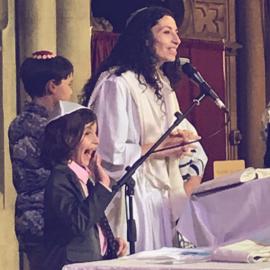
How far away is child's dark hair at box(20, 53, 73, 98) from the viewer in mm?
5125

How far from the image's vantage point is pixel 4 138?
23.2 feet

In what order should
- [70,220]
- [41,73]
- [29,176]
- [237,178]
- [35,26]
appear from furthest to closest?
[35,26] < [41,73] < [29,176] < [70,220] < [237,178]

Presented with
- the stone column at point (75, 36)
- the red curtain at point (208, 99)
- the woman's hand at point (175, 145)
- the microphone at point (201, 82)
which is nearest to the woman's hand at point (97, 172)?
the woman's hand at point (175, 145)

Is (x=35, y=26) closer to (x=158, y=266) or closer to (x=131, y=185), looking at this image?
(x=131, y=185)

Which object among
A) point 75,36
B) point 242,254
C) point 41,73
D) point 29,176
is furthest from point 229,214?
point 75,36

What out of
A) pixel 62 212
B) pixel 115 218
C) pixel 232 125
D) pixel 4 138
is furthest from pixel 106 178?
pixel 232 125

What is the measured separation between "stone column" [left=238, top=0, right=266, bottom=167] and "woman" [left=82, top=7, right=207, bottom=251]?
440cm

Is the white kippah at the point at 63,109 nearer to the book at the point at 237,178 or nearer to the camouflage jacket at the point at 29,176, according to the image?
the camouflage jacket at the point at 29,176

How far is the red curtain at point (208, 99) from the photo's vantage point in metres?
8.61

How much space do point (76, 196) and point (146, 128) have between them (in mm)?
707

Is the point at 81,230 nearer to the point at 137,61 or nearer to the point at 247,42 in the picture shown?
the point at 137,61

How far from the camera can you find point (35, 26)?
7.10m

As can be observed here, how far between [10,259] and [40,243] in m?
2.39

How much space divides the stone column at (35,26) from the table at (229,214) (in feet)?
10.1
